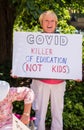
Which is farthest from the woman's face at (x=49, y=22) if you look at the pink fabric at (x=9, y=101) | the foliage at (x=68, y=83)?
the pink fabric at (x=9, y=101)

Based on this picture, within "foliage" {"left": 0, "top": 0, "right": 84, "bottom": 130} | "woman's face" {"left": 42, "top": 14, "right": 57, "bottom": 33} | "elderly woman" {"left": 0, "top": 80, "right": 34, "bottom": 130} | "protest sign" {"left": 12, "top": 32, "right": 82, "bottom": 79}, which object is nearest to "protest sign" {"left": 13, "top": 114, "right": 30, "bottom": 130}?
"elderly woman" {"left": 0, "top": 80, "right": 34, "bottom": 130}

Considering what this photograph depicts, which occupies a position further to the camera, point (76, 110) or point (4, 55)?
point (4, 55)

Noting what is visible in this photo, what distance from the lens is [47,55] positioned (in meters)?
4.89

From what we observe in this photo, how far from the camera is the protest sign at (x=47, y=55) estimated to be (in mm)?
4840

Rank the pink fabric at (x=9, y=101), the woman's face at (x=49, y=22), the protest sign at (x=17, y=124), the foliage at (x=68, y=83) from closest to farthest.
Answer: the protest sign at (x=17, y=124), the pink fabric at (x=9, y=101), the woman's face at (x=49, y=22), the foliage at (x=68, y=83)

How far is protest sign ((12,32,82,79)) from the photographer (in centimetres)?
484

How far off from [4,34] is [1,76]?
1.61 m

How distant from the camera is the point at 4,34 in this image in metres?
8.68

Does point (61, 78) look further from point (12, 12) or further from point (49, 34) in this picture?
point (12, 12)

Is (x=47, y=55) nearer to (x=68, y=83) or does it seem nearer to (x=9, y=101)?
(x=9, y=101)

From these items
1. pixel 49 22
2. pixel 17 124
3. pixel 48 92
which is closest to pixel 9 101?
pixel 17 124

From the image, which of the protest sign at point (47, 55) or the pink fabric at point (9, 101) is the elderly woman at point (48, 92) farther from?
the pink fabric at point (9, 101)

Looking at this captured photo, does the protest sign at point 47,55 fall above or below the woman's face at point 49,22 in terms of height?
below

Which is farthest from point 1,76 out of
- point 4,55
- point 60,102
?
point 60,102
